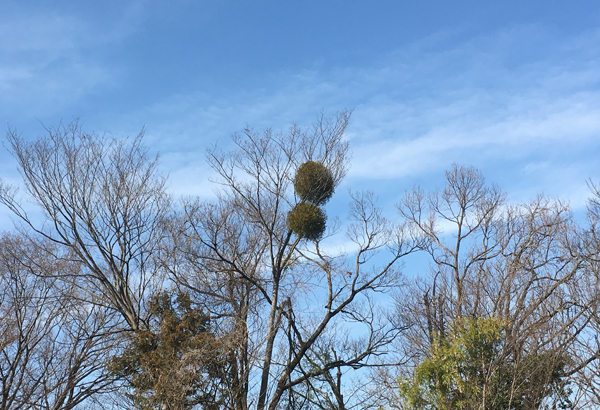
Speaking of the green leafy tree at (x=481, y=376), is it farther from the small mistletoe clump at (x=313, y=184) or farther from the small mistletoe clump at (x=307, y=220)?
the small mistletoe clump at (x=313, y=184)

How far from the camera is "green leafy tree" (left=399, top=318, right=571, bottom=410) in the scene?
1049 cm

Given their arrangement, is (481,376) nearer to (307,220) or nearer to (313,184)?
(307,220)

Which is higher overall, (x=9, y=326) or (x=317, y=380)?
(x=9, y=326)

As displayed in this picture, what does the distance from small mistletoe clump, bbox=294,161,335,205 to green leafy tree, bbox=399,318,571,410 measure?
4440 millimetres

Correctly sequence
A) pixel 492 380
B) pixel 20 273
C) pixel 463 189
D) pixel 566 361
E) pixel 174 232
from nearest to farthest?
pixel 492 380, pixel 566 361, pixel 174 232, pixel 20 273, pixel 463 189

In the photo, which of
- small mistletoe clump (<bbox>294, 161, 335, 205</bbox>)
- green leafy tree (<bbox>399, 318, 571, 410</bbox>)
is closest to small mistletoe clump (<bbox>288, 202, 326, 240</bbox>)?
small mistletoe clump (<bbox>294, 161, 335, 205</bbox>)

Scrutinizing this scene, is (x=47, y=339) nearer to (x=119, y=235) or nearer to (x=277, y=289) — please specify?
(x=119, y=235)

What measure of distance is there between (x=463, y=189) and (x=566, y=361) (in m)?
7.87

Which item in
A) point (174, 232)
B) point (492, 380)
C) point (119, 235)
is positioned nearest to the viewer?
point (492, 380)

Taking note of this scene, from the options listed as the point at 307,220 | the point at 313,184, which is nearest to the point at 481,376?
the point at 307,220

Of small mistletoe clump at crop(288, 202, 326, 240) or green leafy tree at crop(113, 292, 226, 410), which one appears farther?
small mistletoe clump at crop(288, 202, 326, 240)

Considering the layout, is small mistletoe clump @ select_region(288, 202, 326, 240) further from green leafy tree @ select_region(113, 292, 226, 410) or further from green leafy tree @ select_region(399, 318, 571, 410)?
green leafy tree @ select_region(399, 318, 571, 410)

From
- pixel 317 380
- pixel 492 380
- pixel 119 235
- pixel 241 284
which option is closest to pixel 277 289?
pixel 241 284

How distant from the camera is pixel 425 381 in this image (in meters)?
11.1
